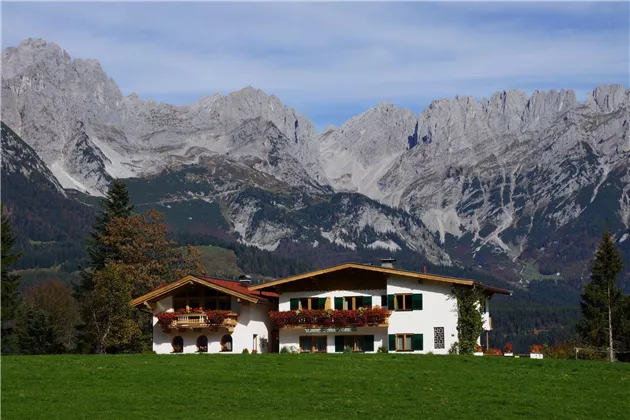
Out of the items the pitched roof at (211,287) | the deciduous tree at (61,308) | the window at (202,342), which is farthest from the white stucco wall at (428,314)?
the deciduous tree at (61,308)

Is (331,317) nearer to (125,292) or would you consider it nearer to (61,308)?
(125,292)

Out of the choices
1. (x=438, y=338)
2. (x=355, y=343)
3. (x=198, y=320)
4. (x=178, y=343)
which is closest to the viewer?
(x=438, y=338)

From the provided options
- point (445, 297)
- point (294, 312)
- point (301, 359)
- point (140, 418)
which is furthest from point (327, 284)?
point (140, 418)

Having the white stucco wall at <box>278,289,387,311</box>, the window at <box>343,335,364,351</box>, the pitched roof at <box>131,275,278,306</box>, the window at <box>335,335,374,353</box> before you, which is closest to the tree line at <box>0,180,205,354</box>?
the pitched roof at <box>131,275,278,306</box>

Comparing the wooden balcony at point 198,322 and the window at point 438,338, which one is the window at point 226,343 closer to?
the wooden balcony at point 198,322

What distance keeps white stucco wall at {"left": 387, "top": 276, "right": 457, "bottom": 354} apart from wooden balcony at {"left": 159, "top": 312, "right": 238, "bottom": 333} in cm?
1156

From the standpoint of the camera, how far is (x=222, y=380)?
159 ft

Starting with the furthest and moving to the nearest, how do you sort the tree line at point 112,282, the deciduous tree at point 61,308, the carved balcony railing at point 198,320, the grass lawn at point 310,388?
the deciduous tree at point 61,308
the tree line at point 112,282
the carved balcony railing at point 198,320
the grass lawn at point 310,388

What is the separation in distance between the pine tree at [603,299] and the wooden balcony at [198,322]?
36.3 metres

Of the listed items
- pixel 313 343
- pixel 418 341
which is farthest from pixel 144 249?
pixel 418 341

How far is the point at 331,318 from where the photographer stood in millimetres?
77562

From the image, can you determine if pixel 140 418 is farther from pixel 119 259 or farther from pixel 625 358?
pixel 119 259

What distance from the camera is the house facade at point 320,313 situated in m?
76.7

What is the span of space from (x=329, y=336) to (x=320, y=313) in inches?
96.3
